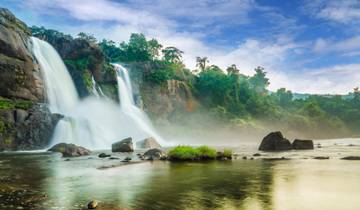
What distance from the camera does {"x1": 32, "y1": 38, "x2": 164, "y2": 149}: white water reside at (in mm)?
50750

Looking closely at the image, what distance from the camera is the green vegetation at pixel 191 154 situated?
3088cm

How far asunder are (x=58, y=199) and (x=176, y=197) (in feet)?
14.1

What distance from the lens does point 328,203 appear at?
501 inches

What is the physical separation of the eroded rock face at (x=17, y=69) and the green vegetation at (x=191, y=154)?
97.5ft

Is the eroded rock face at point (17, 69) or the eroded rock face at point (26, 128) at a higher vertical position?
the eroded rock face at point (17, 69)

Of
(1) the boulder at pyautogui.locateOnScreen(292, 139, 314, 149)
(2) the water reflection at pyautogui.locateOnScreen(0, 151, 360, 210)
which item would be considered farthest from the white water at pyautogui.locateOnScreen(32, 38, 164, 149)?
(2) the water reflection at pyautogui.locateOnScreen(0, 151, 360, 210)

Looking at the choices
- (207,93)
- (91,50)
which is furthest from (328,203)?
(207,93)

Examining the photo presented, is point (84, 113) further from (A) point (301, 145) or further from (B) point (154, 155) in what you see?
(A) point (301, 145)

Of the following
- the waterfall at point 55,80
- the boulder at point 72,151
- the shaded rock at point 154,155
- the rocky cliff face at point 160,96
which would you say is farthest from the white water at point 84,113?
the shaded rock at point 154,155

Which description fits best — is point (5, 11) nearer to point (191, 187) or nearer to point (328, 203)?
point (191, 187)

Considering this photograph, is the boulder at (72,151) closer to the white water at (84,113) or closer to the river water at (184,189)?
the white water at (84,113)

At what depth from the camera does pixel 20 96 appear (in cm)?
5231

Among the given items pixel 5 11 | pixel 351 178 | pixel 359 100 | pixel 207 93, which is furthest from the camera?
pixel 359 100

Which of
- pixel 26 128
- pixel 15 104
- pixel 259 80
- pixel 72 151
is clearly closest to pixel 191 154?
pixel 72 151
